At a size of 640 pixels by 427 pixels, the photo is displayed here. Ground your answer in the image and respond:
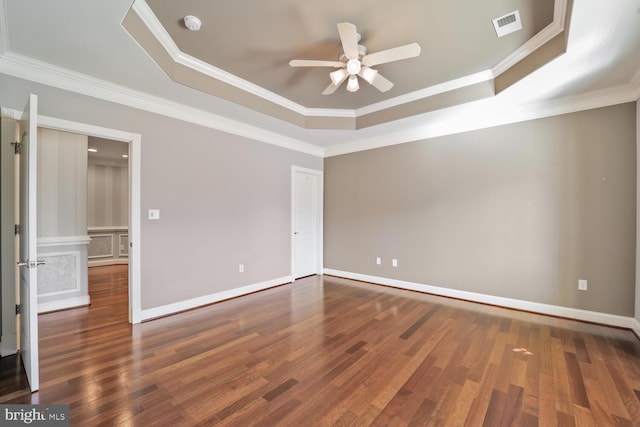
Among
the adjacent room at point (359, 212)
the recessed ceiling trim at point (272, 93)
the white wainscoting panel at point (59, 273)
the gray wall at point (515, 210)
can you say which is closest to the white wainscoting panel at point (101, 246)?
the adjacent room at point (359, 212)

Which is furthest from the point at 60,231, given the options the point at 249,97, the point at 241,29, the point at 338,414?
the point at 338,414

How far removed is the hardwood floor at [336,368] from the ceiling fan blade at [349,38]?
2.67 metres

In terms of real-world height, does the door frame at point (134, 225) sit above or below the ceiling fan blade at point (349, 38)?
below

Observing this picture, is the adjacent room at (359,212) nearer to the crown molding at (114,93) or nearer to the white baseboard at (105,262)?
the crown molding at (114,93)

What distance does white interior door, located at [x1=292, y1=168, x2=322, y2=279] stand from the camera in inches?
200

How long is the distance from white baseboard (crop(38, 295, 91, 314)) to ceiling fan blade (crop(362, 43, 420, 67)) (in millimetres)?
4615

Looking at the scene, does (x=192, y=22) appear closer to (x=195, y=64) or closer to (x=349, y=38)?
(x=195, y=64)

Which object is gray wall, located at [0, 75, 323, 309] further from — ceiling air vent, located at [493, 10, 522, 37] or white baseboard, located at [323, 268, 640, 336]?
ceiling air vent, located at [493, 10, 522, 37]

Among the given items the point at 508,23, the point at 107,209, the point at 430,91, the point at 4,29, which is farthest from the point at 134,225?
the point at 107,209

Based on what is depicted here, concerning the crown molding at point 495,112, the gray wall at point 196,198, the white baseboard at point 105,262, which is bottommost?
the white baseboard at point 105,262

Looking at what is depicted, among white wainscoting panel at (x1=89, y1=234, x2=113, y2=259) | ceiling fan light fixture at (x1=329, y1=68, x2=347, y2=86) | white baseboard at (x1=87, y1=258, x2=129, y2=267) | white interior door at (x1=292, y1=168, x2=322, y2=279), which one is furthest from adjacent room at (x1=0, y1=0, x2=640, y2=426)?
white wainscoting panel at (x1=89, y1=234, x2=113, y2=259)

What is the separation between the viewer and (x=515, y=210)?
11.4 ft

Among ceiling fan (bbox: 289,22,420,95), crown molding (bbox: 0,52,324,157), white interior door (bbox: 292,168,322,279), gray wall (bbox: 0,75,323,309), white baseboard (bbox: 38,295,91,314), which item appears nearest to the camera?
ceiling fan (bbox: 289,22,420,95)

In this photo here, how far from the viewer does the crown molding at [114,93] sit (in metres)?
2.38
